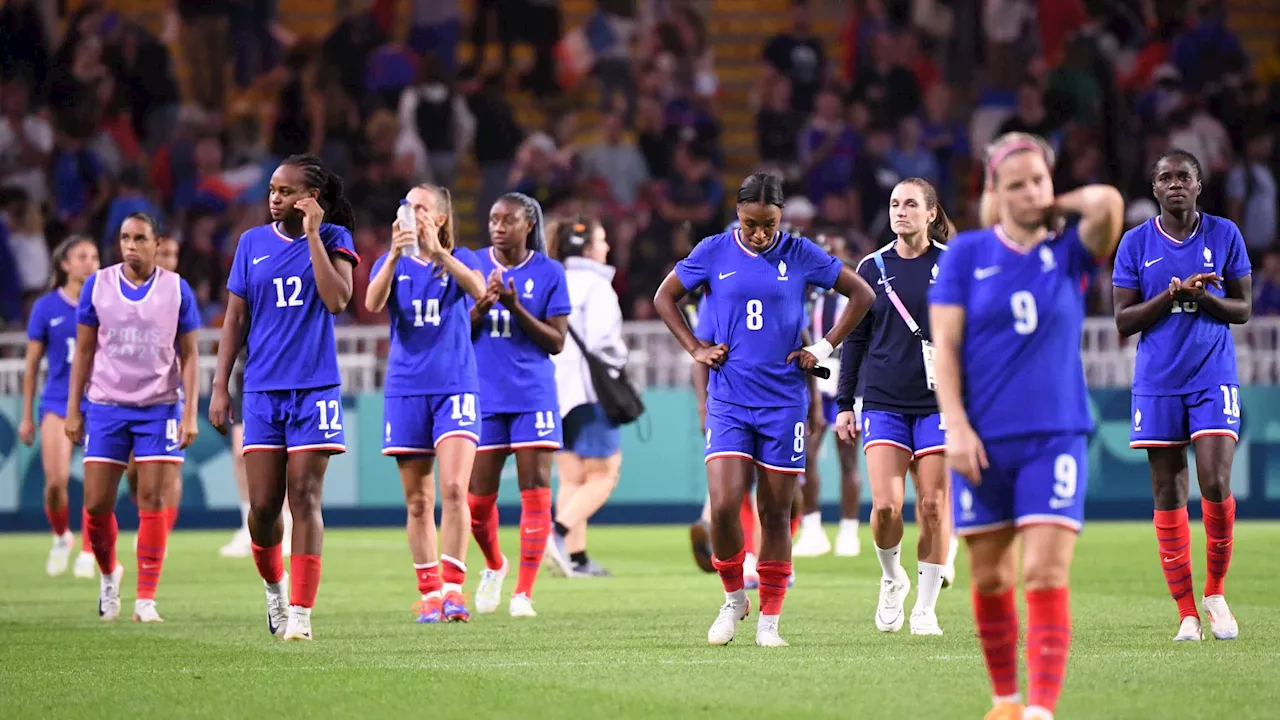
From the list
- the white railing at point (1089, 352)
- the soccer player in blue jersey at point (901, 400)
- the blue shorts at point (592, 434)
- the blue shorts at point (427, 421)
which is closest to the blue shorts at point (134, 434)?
the blue shorts at point (427, 421)

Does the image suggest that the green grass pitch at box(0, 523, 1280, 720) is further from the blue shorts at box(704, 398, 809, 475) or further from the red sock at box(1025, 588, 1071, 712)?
the blue shorts at box(704, 398, 809, 475)

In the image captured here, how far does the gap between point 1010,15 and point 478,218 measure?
790cm

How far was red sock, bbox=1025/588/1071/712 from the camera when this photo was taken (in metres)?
6.40

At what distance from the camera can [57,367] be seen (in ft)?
51.0

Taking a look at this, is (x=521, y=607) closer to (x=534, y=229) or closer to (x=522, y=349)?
(x=522, y=349)

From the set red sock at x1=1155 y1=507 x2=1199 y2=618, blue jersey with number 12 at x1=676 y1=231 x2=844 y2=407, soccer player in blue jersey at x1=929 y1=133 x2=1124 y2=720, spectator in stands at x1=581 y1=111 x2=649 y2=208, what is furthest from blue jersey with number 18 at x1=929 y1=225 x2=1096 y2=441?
spectator in stands at x1=581 y1=111 x2=649 y2=208

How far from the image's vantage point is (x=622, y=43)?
2617 cm

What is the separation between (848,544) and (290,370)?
27.0 ft

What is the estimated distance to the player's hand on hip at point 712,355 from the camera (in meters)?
9.82

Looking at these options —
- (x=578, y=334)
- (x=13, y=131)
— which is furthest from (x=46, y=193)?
(x=578, y=334)

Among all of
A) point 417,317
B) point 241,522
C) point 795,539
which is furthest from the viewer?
point 241,522

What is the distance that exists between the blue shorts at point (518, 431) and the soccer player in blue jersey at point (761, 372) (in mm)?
2195

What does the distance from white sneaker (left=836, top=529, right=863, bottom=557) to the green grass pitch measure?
2.19 meters

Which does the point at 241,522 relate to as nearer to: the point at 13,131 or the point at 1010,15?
the point at 13,131
